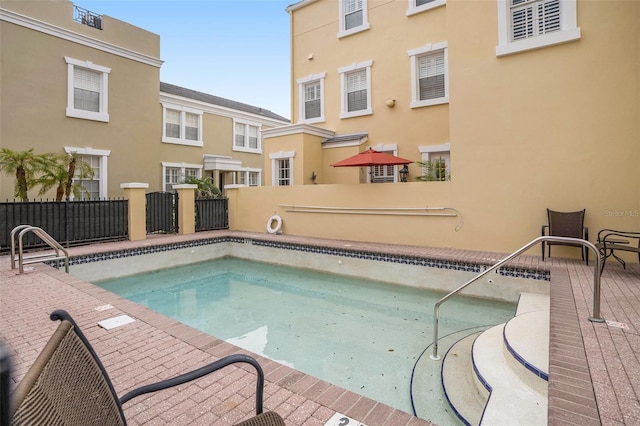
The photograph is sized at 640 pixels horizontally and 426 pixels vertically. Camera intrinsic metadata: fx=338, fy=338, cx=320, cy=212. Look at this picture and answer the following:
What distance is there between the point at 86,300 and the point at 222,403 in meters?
3.45

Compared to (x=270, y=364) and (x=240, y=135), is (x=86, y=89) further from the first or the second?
(x=270, y=364)

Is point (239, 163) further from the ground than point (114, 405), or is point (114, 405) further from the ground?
point (239, 163)

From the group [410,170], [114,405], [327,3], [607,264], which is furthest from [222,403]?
[327,3]

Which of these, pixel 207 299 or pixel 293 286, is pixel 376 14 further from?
pixel 207 299

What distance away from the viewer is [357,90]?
13.5 metres

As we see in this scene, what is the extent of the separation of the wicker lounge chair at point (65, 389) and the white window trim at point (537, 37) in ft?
30.9

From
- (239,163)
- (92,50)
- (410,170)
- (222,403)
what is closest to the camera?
(222,403)

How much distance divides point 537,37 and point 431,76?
4426 mm

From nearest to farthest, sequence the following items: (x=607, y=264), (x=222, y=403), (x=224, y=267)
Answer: (x=222, y=403)
(x=607, y=264)
(x=224, y=267)

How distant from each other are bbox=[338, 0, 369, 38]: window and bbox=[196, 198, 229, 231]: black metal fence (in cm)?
828

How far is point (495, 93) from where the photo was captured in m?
8.06

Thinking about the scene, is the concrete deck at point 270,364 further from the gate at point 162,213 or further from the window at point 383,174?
the window at point 383,174

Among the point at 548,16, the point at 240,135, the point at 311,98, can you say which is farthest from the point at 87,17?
the point at 548,16

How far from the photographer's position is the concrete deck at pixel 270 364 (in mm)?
2359
